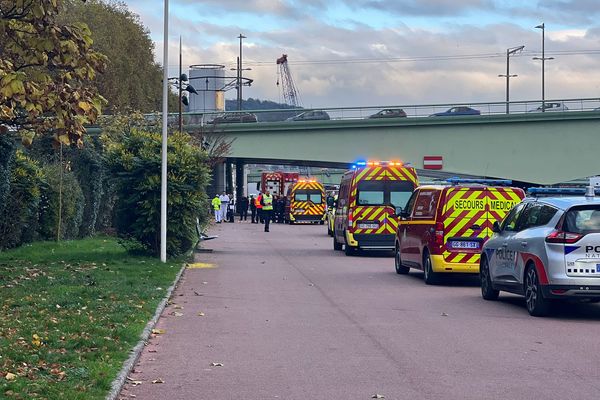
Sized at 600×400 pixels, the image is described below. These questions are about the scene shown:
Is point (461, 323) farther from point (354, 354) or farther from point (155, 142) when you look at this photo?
point (155, 142)

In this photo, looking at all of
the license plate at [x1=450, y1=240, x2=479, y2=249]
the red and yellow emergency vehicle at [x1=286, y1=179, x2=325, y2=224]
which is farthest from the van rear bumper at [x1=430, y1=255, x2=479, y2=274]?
the red and yellow emergency vehicle at [x1=286, y1=179, x2=325, y2=224]

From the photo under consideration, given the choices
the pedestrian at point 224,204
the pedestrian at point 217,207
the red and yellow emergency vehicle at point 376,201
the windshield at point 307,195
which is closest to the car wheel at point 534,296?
the red and yellow emergency vehicle at point 376,201

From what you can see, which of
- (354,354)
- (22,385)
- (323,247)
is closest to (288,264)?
(323,247)

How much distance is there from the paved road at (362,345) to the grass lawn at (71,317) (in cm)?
40

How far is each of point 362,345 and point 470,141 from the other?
40997 millimetres

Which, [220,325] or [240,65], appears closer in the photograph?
[220,325]

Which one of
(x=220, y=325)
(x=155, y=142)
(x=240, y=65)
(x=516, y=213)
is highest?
(x=240, y=65)

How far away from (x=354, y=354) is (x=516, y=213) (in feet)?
19.9

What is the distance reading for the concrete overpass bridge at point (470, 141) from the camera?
4928cm

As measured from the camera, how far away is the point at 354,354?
1096 cm

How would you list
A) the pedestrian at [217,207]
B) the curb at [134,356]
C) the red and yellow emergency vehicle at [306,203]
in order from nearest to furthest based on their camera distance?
the curb at [134,356] < the pedestrian at [217,207] < the red and yellow emergency vehicle at [306,203]

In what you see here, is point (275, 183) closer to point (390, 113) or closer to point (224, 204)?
point (224, 204)

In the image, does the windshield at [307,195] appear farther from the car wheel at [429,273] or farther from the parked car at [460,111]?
the car wheel at [429,273]

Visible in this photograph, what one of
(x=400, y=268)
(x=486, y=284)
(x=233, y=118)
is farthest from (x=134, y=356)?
(x=233, y=118)
